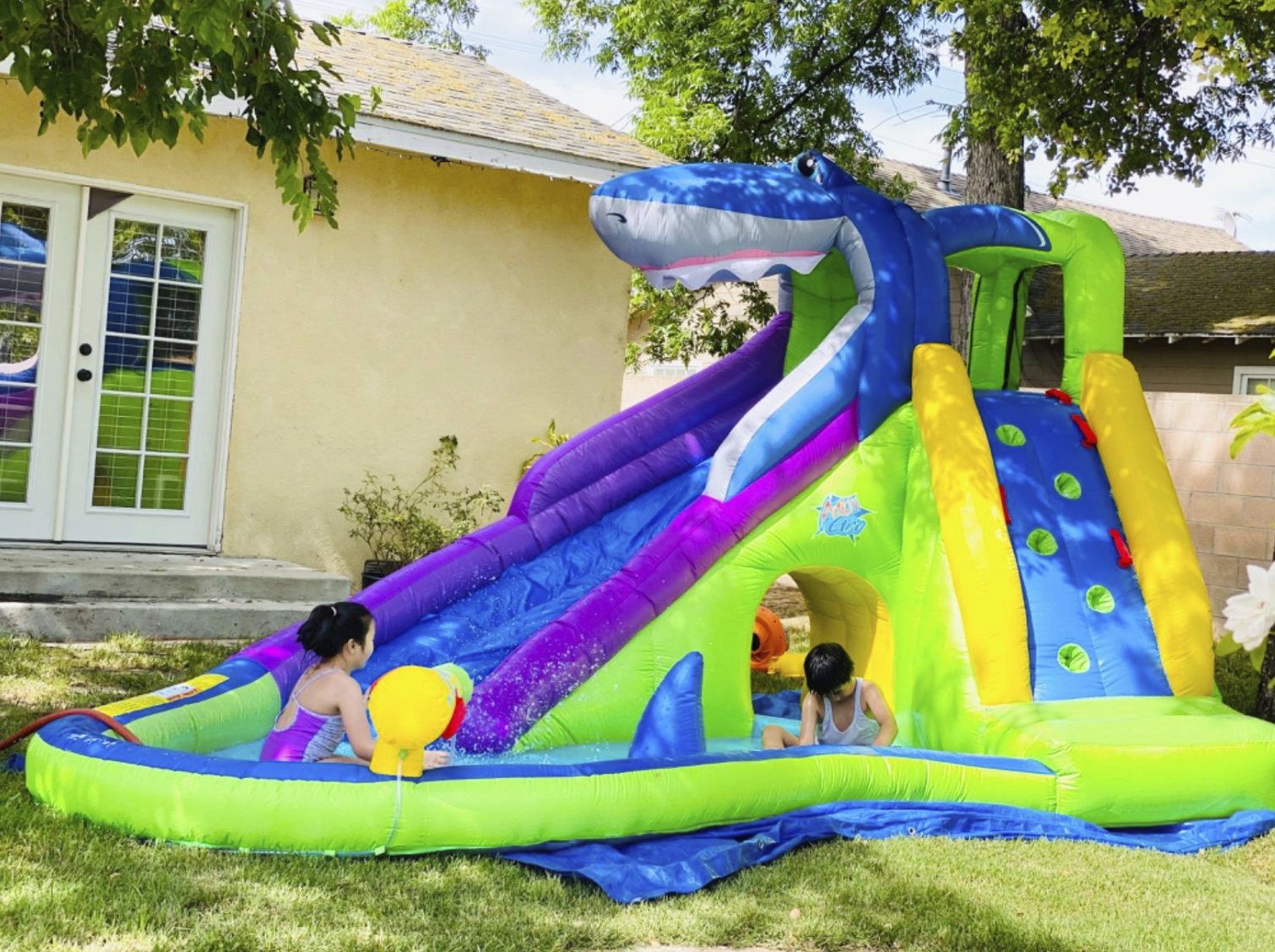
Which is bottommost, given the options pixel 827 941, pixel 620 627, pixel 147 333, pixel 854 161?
pixel 827 941

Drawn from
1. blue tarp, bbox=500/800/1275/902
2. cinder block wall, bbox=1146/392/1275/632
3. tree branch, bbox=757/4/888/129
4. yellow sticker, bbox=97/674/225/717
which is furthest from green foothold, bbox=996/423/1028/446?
tree branch, bbox=757/4/888/129

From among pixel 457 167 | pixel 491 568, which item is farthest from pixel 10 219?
pixel 491 568

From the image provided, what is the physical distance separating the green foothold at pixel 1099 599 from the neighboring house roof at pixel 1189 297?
9826 mm

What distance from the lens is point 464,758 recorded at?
5.21 meters

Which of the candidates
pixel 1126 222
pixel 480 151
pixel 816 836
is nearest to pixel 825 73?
pixel 480 151

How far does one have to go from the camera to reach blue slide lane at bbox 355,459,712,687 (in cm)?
612

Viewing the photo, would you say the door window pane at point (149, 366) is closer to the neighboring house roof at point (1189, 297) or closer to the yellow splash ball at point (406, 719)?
the yellow splash ball at point (406, 719)

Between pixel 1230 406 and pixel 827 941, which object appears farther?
pixel 1230 406

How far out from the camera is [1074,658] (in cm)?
585

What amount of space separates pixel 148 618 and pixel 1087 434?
5279mm

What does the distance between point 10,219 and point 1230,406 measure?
29.0ft

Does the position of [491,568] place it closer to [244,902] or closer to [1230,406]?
[244,902]

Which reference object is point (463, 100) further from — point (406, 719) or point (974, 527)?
point (406, 719)

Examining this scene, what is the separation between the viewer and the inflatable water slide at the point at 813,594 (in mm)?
4641
